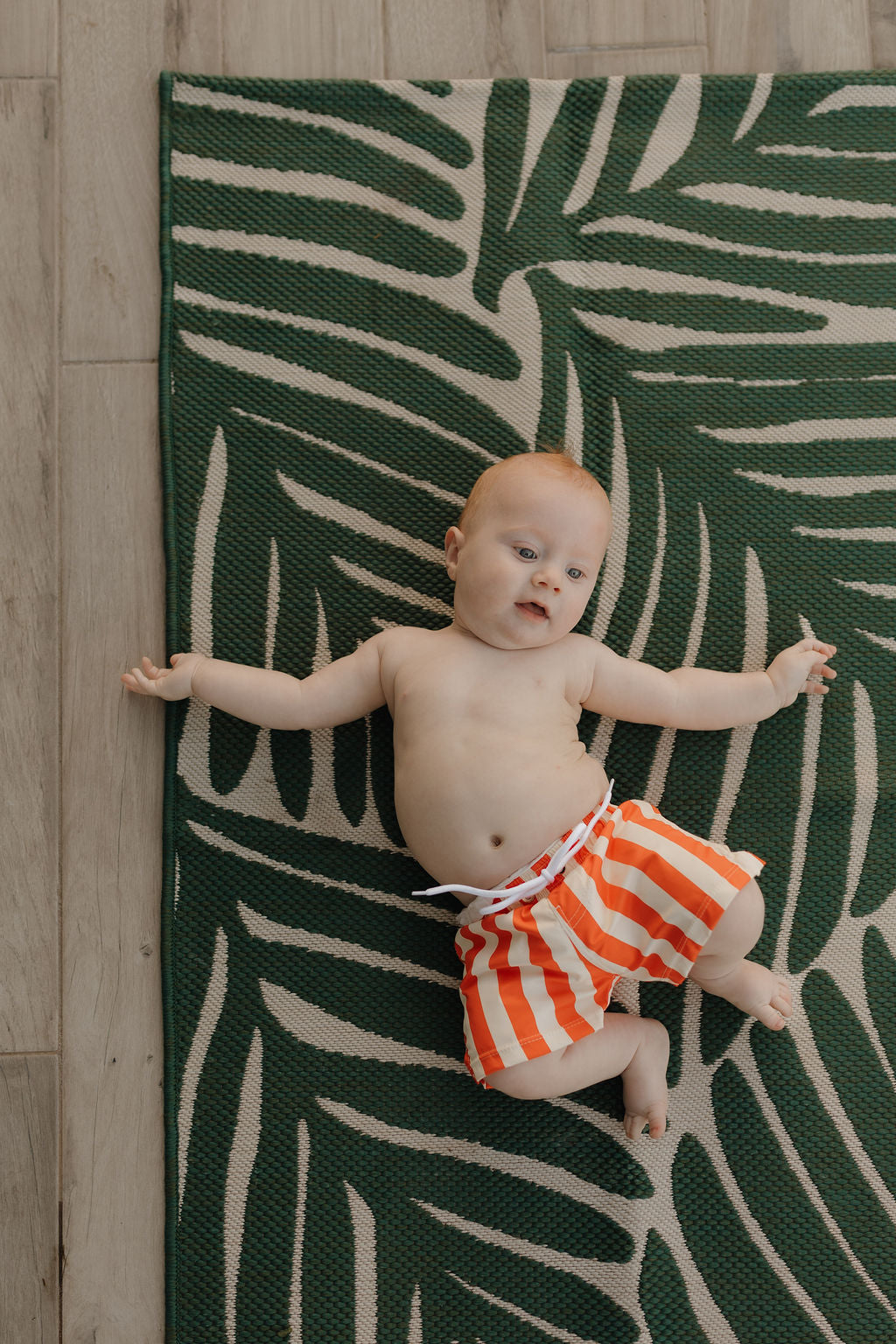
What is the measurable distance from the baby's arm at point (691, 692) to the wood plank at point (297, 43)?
2.56 feet

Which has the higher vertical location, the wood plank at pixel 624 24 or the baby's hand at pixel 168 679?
the wood plank at pixel 624 24

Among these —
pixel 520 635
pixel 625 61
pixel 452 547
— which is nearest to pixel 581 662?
pixel 520 635

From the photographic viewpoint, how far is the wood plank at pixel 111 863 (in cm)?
108

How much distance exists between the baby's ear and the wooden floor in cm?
35

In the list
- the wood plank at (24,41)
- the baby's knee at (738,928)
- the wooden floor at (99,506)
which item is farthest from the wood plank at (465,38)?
the baby's knee at (738,928)

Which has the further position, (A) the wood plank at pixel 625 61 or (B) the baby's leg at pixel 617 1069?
(A) the wood plank at pixel 625 61

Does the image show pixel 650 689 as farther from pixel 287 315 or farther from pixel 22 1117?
pixel 22 1117

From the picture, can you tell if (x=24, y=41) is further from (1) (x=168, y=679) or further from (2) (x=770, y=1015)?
(2) (x=770, y=1015)

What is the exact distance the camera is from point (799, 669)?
3.58 ft

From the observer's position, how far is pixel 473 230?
117 cm

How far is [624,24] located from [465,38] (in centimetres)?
20

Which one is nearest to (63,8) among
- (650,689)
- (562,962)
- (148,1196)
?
(650,689)

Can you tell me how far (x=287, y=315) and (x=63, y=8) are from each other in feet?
1.54

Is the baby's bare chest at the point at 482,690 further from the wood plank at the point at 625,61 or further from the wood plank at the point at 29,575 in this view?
the wood plank at the point at 625,61
